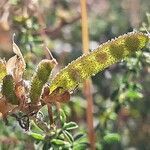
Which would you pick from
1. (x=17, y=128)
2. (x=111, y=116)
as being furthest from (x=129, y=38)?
(x=17, y=128)

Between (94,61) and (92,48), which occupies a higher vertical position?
(92,48)

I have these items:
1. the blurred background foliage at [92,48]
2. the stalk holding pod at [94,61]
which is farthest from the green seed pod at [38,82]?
the blurred background foliage at [92,48]

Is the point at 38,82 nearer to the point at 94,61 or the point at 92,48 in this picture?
the point at 94,61

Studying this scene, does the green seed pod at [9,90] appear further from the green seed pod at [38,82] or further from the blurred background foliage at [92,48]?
the blurred background foliage at [92,48]

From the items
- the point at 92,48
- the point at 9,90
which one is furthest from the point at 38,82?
the point at 92,48

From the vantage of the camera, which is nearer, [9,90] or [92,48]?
[9,90]

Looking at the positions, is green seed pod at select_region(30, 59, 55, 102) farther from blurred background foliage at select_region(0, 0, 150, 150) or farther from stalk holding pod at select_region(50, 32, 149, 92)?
blurred background foliage at select_region(0, 0, 150, 150)
